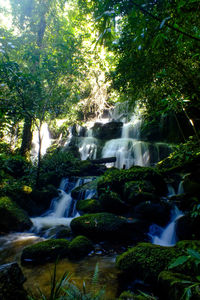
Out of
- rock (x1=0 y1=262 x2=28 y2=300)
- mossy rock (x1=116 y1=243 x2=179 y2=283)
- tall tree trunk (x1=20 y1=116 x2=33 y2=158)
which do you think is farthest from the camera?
tall tree trunk (x1=20 y1=116 x2=33 y2=158)

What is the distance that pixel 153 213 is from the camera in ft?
18.1

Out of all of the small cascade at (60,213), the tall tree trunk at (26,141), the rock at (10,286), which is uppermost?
the tall tree trunk at (26,141)

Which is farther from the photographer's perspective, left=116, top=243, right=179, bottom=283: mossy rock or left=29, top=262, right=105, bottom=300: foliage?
left=116, top=243, right=179, bottom=283: mossy rock

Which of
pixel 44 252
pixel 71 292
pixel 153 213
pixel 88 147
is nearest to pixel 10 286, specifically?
pixel 71 292

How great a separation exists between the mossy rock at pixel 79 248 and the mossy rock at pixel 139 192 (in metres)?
2.48

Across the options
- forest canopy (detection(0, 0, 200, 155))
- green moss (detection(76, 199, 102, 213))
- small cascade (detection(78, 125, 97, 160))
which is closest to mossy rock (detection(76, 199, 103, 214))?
green moss (detection(76, 199, 102, 213))

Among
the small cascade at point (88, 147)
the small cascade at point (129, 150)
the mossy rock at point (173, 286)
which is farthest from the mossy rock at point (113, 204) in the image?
the small cascade at point (88, 147)

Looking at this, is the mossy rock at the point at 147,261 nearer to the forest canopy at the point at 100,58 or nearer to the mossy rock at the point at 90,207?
the forest canopy at the point at 100,58

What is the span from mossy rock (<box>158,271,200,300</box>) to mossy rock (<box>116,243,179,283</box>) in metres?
0.33

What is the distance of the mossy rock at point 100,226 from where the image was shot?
15.8 feet

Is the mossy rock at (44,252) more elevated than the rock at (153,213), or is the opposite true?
the rock at (153,213)

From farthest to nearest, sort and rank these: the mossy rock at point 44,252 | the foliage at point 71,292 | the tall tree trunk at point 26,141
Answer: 1. the tall tree trunk at point 26,141
2. the mossy rock at point 44,252
3. the foliage at point 71,292

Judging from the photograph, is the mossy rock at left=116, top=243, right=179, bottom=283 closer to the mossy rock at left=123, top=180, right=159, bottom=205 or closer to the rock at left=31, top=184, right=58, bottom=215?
the mossy rock at left=123, top=180, right=159, bottom=205

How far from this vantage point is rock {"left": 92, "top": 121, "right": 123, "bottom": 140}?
19.1 metres
